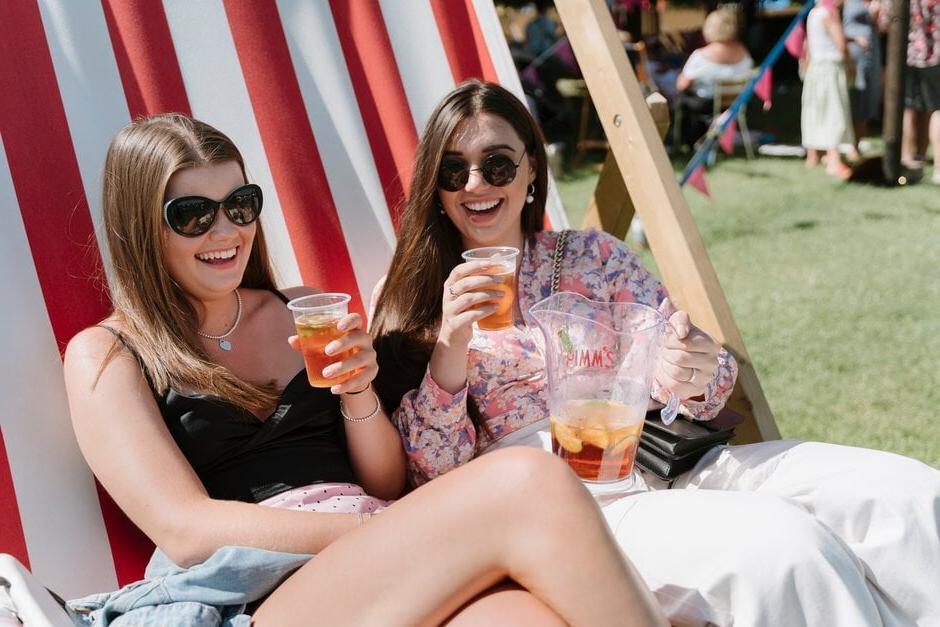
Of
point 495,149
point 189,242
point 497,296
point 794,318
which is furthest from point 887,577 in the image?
point 794,318

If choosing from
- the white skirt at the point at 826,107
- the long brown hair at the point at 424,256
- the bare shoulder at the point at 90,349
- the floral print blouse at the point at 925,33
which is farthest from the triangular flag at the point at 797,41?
the bare shoulder at the point at 90,349

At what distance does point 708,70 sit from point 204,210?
9.27 metres

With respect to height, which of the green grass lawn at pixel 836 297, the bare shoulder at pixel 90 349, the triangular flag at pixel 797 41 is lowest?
the green grass lawn at pixel 836 297

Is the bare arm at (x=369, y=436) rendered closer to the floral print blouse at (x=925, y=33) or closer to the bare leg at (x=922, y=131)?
the floral print blouse at (x=925, y=33)

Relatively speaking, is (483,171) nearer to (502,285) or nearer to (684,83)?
(502,285)

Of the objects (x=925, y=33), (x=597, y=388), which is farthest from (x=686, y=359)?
(x=925, y=33)

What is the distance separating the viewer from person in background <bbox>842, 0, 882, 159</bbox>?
32.7 ft

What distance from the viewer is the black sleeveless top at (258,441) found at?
2.13 meters

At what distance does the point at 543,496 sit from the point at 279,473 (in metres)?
0.76

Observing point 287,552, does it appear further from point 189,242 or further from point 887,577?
point 887,577

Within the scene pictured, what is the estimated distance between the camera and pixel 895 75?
23.9ft

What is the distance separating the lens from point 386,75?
3283mm

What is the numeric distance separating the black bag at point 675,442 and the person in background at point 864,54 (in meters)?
8.64

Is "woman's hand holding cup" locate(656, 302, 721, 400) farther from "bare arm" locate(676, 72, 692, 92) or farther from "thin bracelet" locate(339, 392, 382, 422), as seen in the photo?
"bare arm" locate(676, 72, 692, 92)
